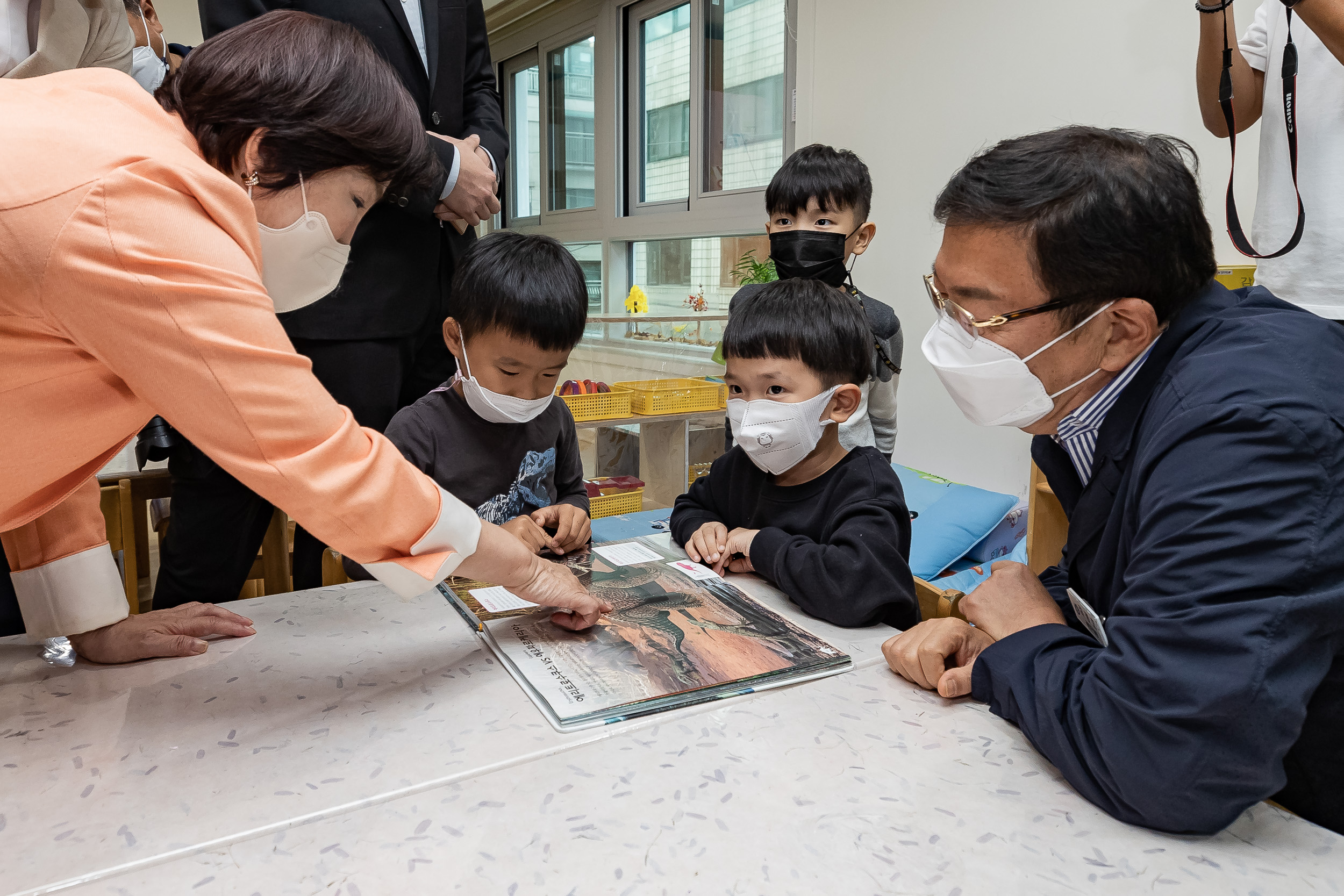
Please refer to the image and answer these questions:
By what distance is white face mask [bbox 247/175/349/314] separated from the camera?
995 millimetres

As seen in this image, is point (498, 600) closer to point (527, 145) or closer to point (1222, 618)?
point (1222, 618)

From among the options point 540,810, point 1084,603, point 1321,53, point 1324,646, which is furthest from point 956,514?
point 540,810

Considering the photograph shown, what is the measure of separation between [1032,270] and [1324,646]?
41 cm

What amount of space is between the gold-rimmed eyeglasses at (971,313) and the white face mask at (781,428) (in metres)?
0.40

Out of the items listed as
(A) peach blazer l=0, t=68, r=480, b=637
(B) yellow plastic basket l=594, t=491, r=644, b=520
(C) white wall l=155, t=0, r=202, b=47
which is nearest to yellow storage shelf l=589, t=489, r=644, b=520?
(B) yellow plastic basket l=594, t=491, r=644, b=520

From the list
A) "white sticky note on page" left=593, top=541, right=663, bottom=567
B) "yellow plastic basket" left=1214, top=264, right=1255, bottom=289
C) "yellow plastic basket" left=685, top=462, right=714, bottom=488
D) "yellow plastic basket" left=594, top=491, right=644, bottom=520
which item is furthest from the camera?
"yellow plastic basket" left=685, top=462, right=714, bottom=488

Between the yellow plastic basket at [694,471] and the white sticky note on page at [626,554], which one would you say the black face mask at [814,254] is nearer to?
the white sticky note on page at [626,554]

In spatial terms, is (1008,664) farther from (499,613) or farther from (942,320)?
(499,613)

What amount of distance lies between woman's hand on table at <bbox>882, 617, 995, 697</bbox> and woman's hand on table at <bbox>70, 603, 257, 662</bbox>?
0.78 metres

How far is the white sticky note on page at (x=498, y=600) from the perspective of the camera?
1.16 metres

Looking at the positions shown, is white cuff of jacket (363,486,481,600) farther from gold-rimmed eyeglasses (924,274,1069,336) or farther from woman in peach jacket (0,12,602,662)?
gold-rimmed eyeglasses (924,274,1069,336)

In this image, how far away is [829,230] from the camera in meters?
2.34

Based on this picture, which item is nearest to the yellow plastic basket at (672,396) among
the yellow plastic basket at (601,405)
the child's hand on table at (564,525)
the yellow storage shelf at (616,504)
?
the yellow plastic basket at (601,405)

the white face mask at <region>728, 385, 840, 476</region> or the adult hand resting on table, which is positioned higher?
the white face mask at <region>728, 385, 840, 476</region>
